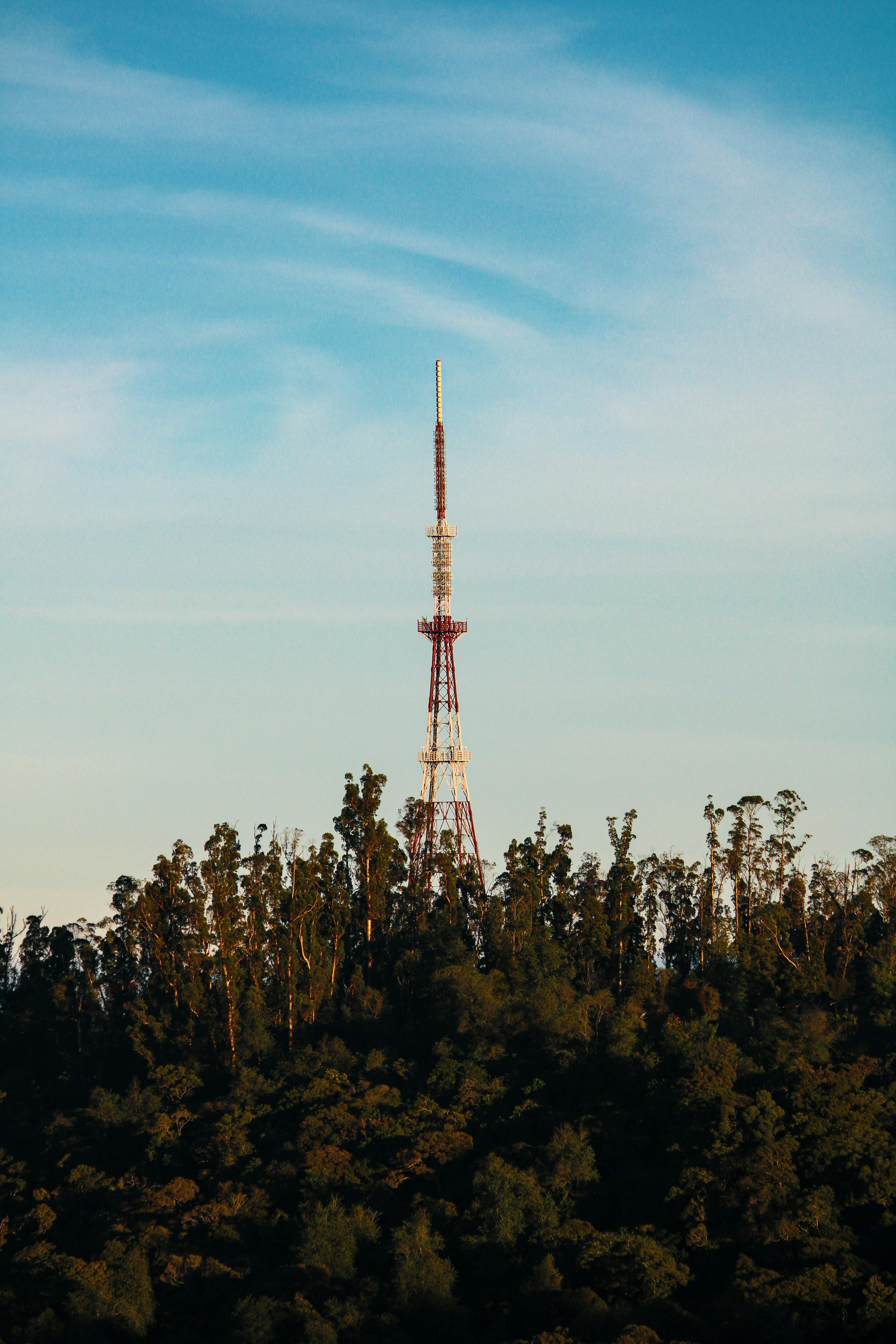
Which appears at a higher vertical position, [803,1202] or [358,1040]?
[358,1040]

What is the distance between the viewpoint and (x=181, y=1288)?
60250 mm

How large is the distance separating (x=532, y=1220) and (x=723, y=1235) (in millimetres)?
7514

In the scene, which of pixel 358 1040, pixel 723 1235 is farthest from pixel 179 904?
pixel 723 1235

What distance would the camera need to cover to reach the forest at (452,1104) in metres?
57.8

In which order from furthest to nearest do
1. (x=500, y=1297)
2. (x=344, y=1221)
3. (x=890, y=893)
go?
(x=890, y=893) → (x=344, y=1221) → (x=500, y=1297)

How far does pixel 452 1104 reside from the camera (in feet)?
236

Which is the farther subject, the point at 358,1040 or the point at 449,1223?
the point at 358,1040

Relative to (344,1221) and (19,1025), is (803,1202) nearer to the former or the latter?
(344,1221)

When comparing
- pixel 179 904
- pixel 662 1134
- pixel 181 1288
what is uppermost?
pixel 179 904

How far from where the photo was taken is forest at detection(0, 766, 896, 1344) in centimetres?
5775

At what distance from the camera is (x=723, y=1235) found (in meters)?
59.8

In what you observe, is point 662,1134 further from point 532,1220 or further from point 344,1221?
point 344,1221

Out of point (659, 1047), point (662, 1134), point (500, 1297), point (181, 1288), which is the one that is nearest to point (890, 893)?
point (659, 1047)

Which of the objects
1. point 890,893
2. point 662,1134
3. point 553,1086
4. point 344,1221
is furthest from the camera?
point 890,893
